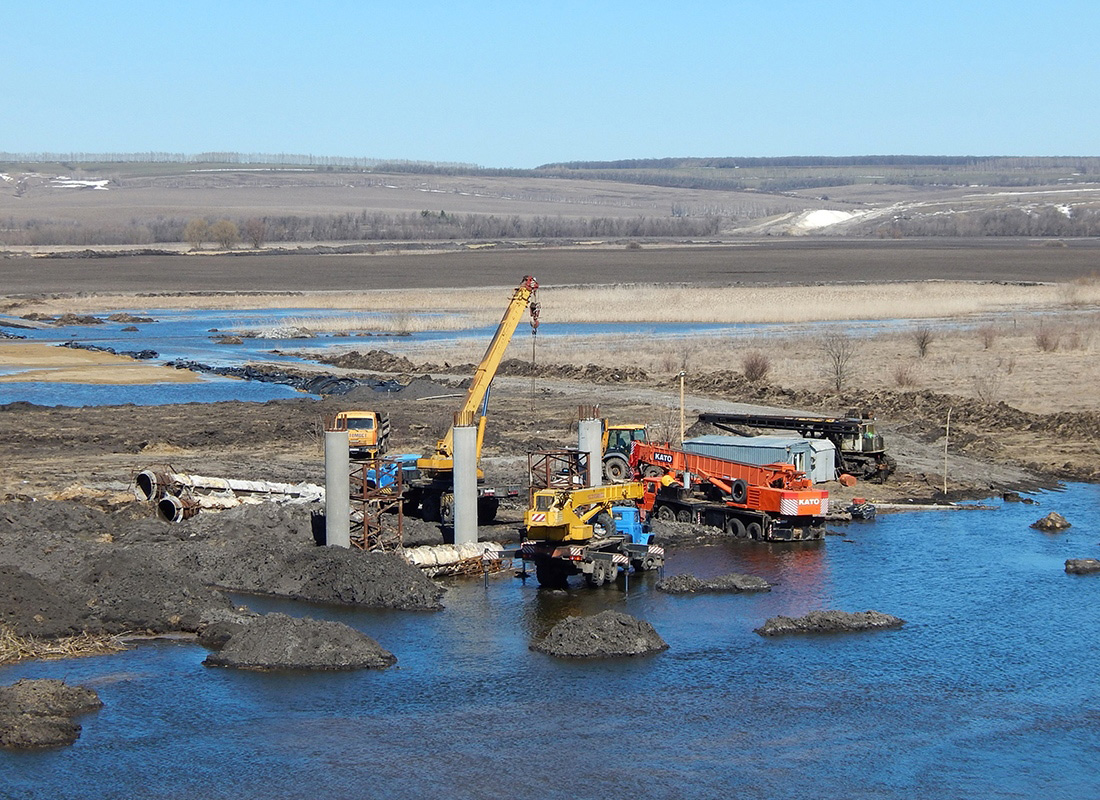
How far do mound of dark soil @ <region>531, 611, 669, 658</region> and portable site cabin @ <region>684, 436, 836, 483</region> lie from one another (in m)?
14.3

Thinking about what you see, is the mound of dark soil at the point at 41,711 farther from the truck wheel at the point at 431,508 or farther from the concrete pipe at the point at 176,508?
the truck wheel at the point at 431,508

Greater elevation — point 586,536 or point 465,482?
point 465,482

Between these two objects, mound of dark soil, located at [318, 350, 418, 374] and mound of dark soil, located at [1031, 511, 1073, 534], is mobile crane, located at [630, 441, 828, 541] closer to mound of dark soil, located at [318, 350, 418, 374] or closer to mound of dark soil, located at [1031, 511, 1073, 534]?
mound of dark soil, located at [1031, 511, 1073, 534]

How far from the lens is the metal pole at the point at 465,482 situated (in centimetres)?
3625

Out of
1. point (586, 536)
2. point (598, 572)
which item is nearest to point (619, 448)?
point (598, 572)

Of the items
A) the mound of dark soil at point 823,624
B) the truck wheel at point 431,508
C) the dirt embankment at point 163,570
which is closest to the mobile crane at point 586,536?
the dirt embankment at point 163,570

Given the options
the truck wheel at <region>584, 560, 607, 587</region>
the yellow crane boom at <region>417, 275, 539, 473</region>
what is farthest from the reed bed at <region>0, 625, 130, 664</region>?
the yellow crane boom at <region>417, 275, 539, 473</region>

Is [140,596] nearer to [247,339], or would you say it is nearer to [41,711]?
[41,711]

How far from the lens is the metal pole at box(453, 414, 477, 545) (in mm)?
36250

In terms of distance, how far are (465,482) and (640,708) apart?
450 inches

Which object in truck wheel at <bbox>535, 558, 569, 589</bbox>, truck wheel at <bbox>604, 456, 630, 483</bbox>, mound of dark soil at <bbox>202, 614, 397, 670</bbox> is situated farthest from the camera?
truck wheel at <bbox>604, 456, 630, 483</bbox>

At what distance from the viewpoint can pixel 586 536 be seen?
34.1 m

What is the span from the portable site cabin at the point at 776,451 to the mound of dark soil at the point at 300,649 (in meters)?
17.6

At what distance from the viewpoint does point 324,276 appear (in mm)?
151250
